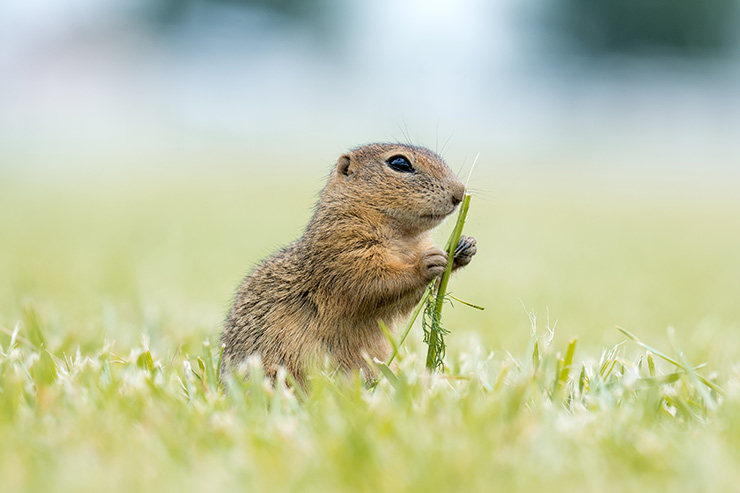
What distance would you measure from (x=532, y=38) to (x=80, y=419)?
190 feet

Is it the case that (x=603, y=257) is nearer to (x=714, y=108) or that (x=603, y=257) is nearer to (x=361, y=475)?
(x=361, y=475)

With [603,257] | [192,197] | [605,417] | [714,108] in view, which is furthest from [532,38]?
[605,417]

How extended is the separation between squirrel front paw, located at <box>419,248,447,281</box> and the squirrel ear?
857 millimetres

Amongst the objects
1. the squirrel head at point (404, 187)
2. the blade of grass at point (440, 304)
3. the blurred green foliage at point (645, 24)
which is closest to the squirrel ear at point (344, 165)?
the squirrel head at point (404, 187)

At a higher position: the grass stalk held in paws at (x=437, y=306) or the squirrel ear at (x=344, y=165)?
the squirrel ear at (x=344, y=165)

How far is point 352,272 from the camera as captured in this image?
10.7 feet

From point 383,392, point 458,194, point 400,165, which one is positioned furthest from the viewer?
point 400,165

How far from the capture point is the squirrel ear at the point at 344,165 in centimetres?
388

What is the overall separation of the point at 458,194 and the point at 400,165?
13.7 inches

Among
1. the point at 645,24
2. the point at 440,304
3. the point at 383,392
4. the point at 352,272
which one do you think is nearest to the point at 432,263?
the point at 440,304

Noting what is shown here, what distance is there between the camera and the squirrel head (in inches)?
138

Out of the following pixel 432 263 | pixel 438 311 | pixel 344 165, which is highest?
pixel 344 165

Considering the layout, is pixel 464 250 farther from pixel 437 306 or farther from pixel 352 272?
pixel 352 272

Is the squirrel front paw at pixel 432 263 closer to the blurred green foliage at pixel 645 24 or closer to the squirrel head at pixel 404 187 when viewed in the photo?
the squirrel head at pixel 404 187
